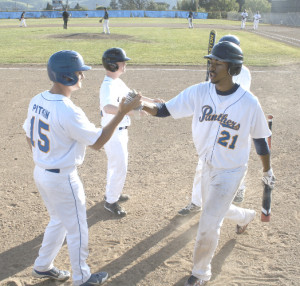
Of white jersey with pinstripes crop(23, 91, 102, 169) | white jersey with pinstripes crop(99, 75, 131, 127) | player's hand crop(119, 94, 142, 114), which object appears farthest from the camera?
white jersey with pinstripes crop(99, 75, 131, 127)

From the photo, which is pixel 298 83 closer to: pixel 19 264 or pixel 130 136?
pixel 130 136

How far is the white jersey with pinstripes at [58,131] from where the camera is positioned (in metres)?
2.93

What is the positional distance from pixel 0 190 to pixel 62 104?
3169 millimetres

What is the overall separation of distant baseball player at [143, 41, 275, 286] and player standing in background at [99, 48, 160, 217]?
1.10 m

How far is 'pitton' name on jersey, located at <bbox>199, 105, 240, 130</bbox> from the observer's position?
3.27m

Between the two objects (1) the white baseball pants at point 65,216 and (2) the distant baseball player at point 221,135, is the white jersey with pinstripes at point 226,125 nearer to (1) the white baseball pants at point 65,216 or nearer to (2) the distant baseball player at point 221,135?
(2) the distant baseball player at point 221,135

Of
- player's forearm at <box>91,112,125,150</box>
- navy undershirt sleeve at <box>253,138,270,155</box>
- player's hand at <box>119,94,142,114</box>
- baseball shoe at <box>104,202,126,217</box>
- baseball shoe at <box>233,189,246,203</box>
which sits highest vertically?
player's hand at <box>119,94,142,114</box>

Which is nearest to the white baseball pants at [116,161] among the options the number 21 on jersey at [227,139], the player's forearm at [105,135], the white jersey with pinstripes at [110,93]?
the white jersey with pinstripes at [110,93]

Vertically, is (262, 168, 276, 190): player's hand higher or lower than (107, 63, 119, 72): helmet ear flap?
lower

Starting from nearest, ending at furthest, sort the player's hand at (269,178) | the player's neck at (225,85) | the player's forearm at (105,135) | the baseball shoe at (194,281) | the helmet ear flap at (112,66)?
the player's forearm at (105,135) < the player's neck at (225,85) < the baseball shoe at (194,281) < the player's hand at (269,178) < the helmet ear flap at (112,66)

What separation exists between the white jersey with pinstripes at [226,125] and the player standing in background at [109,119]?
3.40 feet

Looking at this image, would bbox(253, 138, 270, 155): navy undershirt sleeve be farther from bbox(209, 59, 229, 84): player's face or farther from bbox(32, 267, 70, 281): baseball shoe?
bbox(32, 267, 70, 281): baseball shoe

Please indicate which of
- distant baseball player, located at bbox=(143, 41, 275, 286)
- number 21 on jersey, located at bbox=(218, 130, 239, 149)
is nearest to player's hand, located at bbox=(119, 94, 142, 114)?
distant baseball player, located at bbox=(143, 41, 275, 286)

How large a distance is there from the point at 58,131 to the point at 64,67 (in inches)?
23.1
